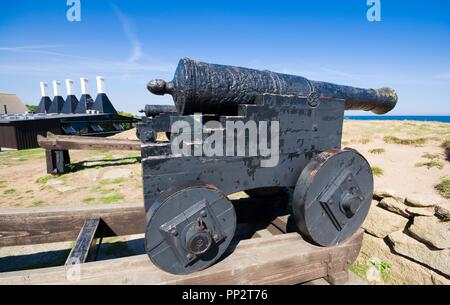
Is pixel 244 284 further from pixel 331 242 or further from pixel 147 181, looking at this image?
pixel 147 181

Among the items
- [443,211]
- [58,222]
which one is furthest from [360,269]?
[58,222]

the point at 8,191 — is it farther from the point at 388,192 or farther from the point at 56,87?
the point at 56,87

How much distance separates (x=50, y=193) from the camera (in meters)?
5.40

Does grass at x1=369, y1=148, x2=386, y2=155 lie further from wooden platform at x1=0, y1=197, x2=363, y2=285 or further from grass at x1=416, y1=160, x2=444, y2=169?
wooden platform at x1=0, y1=197, x2=363, y2=285

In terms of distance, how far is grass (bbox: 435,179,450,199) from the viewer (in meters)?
3.04

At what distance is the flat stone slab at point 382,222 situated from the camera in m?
3.06

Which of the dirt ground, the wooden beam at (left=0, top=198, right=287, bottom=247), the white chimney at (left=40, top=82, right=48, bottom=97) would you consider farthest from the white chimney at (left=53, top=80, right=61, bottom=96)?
the wooden beam at (left=0, top=198, right=287, bottom=247)

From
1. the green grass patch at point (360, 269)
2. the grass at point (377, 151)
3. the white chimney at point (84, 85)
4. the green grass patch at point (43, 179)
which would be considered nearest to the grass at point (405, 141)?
the grass at point (377, 151)

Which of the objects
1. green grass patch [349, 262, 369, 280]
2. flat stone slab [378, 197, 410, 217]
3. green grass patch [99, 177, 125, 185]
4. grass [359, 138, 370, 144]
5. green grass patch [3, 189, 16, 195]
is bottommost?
green grass patch [349, 262, 369, 280]

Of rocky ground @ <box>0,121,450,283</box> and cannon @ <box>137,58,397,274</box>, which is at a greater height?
cannon @ <box>137,58,397,274</box>

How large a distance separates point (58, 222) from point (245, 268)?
194 cm

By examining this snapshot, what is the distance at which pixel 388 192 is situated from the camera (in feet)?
10.7

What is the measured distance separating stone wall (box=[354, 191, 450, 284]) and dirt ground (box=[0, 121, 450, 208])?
27 cm
